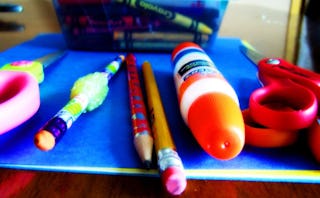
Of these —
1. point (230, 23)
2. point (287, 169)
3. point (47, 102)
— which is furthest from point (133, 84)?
point (230, 23)

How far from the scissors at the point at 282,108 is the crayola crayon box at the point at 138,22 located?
0.75 ft

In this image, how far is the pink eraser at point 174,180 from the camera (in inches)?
8.2

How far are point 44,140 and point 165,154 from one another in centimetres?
9

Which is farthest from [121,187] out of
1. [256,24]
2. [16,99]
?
[256,24]

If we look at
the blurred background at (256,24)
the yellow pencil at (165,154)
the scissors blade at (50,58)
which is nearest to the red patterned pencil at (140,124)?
the yellow pencil at (165,154)

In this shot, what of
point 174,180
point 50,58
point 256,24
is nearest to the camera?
point 174,180

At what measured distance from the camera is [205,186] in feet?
0.77

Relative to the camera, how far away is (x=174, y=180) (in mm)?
207

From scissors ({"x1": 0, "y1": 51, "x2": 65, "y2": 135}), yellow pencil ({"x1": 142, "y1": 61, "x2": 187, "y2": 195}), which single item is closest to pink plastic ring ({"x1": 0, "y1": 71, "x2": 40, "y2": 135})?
scissors ({"x1": 0, "y1": 51, "x2": 65, "y2": 135})

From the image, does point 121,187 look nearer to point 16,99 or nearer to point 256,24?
point 16,99

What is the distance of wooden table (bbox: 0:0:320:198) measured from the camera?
0.23 metres

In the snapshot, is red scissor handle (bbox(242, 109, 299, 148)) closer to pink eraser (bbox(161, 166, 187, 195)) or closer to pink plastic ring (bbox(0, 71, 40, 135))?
pink eraser (bbox(161, 166, 187, 195))

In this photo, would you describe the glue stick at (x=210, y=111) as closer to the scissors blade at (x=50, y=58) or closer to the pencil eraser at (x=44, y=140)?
the pencil eraser at (x=44, y=140)

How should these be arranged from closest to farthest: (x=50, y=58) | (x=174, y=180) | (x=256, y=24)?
(x=174, y=180)
(x=50, y=58)
(x=256, y=24)
